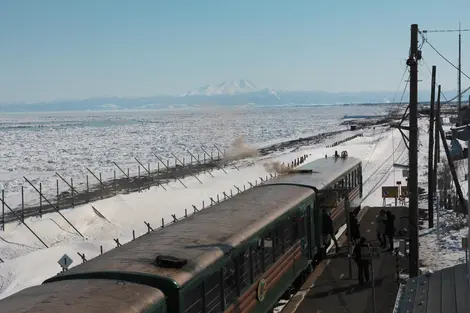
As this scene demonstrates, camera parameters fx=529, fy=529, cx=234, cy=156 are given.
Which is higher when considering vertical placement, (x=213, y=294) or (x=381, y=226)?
(x=213, y=294)

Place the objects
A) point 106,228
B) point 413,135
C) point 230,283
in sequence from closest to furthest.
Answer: point 230,283, point 413,135, point 106,228

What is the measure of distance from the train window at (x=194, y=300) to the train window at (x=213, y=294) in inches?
8.8

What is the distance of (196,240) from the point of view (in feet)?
27.8

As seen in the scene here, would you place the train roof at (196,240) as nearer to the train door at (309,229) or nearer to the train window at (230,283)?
the train window at (230,283)

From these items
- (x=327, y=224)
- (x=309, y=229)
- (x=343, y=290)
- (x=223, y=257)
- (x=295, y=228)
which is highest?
(x=223, y=257)

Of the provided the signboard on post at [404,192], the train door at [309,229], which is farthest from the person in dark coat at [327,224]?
the signboard on post at [404,192]

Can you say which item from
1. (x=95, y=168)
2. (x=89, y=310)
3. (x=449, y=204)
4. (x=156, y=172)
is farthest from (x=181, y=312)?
(x=95, y=168)

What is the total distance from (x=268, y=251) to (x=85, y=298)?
530cm

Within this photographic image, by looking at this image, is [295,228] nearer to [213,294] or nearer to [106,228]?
[213,294]

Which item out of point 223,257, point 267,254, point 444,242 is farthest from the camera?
point 444,242

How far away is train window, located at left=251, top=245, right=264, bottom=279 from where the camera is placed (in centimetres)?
975

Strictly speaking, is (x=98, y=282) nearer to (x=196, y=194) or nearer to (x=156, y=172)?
(x=196, y=194)

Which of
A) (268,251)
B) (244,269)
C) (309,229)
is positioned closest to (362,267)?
(309,229)

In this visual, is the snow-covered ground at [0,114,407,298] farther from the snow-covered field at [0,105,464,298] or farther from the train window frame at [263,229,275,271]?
the train window frame at [263,229,275,271]
